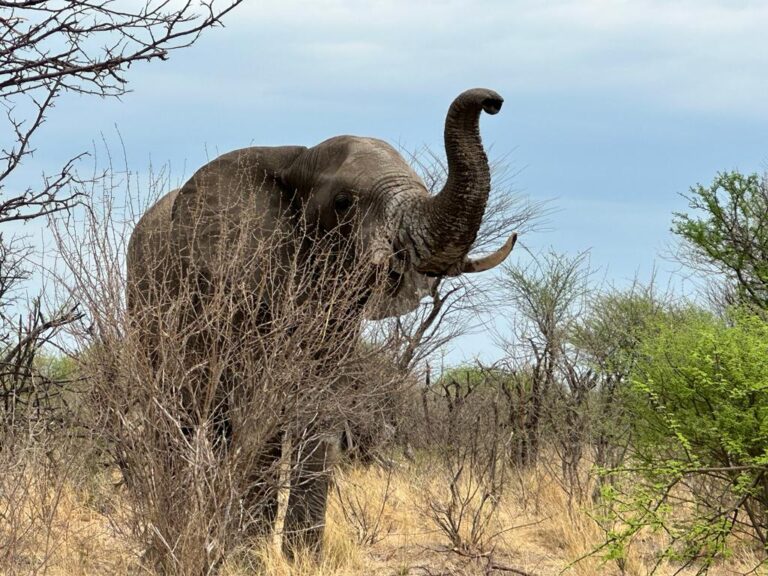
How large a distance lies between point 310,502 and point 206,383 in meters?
1.93

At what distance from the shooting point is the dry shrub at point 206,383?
23.5ft

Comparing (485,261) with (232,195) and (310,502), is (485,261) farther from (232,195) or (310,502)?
(310,502)

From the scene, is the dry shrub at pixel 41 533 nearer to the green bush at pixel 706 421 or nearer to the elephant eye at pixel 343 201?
the elephant eye at pixel 343 201

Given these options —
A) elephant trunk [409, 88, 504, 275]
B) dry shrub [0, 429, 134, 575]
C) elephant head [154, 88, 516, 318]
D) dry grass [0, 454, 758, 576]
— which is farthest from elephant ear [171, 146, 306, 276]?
dry grass [0, 454, 758, 576]

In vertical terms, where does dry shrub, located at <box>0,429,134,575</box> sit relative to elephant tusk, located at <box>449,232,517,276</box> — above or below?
below

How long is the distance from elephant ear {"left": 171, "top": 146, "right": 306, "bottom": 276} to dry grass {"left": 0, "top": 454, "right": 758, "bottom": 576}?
1.98 meters

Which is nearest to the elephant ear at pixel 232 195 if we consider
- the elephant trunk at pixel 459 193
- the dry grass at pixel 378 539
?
the elephant trunk at pixel 459 193

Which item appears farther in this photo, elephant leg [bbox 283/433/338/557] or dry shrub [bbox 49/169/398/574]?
elephant leg [bbox 283/433/338/557]

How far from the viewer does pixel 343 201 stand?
8742 millimetres

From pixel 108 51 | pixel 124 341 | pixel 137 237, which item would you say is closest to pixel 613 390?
pixel 137 237

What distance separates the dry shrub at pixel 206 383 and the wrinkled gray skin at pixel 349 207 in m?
0.23

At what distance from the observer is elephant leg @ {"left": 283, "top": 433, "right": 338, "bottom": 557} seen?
8.88 metres

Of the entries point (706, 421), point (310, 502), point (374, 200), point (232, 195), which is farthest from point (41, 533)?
point (706, 421)

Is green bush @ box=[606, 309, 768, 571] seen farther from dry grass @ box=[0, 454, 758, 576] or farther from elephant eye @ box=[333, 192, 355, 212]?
elephant eye @ box=[333, 192, 355, 212]
